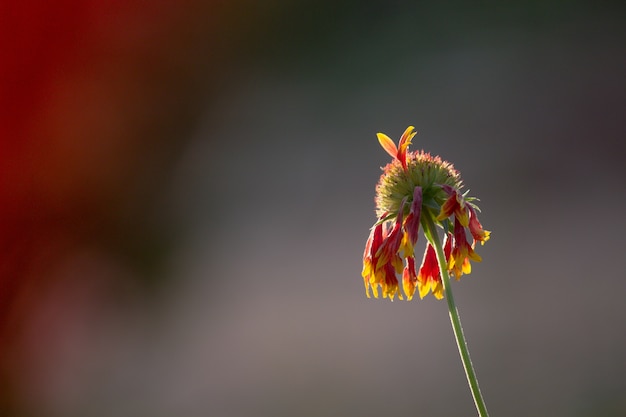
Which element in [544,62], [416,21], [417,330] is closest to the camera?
[417,330]

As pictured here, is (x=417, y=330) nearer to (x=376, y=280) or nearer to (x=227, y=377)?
(x=227, y=377)

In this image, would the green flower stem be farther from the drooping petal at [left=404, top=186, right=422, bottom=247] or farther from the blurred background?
the blurred background

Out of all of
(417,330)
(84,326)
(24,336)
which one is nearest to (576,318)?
(417,330)

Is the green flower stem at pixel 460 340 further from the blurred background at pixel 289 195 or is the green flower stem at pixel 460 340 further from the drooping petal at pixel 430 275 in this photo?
the blurred background at pixel 289 195

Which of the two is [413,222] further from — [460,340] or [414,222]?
[460,340]

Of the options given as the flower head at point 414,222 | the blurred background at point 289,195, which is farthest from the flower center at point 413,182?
the blurred background at point 289,195

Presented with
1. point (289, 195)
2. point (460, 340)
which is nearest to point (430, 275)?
point (460, 340)
